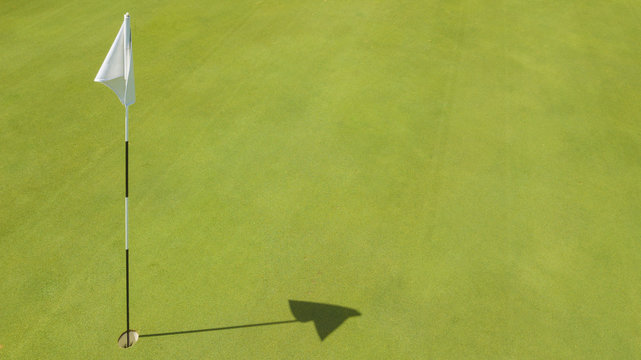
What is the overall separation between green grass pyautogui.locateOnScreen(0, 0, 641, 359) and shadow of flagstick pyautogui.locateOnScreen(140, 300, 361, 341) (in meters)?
0.08

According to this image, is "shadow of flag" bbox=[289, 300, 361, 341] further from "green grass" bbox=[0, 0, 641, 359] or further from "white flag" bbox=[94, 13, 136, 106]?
"white flag" bbox=[94, 13, 136, 106]

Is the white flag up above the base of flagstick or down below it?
above

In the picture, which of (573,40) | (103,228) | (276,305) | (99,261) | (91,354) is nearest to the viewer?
(91,354)

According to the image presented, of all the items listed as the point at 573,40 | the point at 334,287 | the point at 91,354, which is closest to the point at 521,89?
the point at 573,40

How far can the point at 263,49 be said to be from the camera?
8367 mm

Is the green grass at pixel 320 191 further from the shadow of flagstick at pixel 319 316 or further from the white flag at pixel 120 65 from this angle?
the white flag at pixel 120 65

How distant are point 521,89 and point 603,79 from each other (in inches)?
67.3

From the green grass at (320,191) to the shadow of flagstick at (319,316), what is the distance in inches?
3.0

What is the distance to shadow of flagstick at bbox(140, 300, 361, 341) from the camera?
4.03 meters

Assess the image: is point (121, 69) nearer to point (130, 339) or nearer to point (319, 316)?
point (130, 339)

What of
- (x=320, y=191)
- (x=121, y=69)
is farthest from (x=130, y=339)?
(x=320, y=191)

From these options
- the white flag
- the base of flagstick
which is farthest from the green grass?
the white flag

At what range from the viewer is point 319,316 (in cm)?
417

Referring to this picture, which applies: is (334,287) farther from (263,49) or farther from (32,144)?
(263,49)
